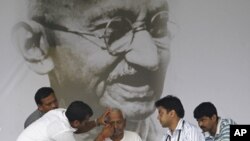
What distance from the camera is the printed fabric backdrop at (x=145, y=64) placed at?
4605 millimetres

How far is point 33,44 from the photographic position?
182 inches

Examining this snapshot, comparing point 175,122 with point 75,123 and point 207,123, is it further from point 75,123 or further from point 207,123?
point 75,123

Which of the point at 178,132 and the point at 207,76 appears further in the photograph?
the point at 207,76

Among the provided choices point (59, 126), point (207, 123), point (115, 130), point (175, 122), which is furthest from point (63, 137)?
point (207, 123)

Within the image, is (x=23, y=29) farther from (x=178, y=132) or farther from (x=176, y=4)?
(x=178, y=132)

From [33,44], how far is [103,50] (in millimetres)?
575

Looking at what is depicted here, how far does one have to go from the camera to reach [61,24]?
4.64m

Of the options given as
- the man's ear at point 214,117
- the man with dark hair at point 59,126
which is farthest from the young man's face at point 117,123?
the man's ear at point 214,117

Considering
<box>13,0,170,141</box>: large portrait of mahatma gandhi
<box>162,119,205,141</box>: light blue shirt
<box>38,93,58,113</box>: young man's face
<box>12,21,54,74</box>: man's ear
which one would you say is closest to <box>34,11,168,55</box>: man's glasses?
<box>13,0,170,141</box>: large portrait of mahatma gandhi

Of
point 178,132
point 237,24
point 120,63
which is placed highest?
point 237,24

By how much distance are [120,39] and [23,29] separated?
2.61 ft

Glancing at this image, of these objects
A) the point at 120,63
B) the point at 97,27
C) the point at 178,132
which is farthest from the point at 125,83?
the point at 178,132

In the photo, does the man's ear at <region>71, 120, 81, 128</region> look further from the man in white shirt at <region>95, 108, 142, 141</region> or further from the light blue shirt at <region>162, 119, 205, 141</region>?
the light blue shirt at <region>162, 119, 205, 141</region>

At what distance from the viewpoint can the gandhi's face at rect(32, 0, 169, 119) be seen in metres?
4.64
